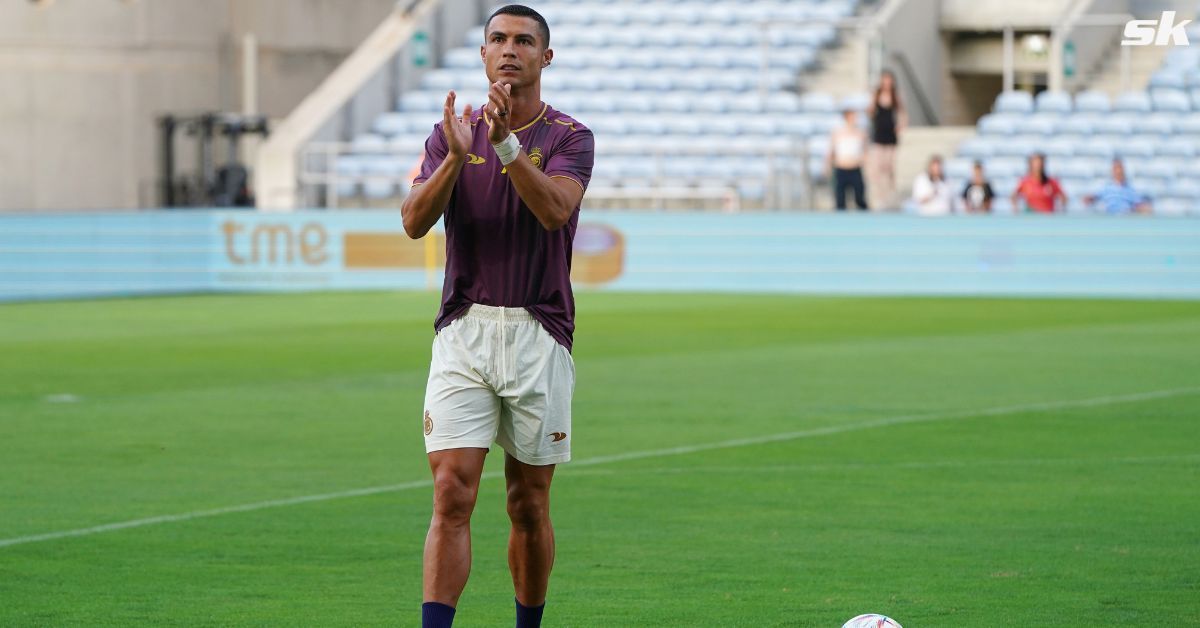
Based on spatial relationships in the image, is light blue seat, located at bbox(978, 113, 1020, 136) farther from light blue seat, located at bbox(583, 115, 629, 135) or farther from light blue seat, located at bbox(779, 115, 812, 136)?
light blue seat, located at bbox(583, 115, 629, 135)

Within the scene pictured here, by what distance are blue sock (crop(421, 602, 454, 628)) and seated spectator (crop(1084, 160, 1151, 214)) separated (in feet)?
74.6

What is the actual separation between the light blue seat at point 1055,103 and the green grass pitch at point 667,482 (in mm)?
12355

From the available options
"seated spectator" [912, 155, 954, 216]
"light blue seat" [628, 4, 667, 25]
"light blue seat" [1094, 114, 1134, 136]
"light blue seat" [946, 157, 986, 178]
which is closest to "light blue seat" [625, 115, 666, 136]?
"light blue seat" [628, 4, 667, 25]

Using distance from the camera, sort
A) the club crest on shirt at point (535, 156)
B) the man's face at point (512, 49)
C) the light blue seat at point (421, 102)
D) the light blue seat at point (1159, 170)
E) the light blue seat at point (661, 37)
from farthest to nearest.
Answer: the light blue seat at point (661, 37) < the light blue seat at point (421, 102) < the light blue seat at point (1159, 170) < the club crest on shirt at point (535, 156) < the man's face at point (512, 49)

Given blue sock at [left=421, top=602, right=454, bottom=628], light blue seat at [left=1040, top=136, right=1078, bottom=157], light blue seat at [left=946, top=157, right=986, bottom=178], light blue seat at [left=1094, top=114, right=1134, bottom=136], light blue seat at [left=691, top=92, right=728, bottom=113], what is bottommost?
light blue seat at [left=946, top=157, right=986, bottom=178]

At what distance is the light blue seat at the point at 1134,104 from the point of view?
102ft

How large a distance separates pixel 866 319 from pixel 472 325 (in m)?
16.5

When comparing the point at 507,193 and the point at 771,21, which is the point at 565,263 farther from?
the point at 771,21

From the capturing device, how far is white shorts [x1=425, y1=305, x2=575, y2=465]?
20.3 feet

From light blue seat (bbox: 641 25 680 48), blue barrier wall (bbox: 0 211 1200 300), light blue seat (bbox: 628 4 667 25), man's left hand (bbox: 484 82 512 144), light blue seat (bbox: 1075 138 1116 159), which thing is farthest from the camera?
light blue seat (bbox: 628 4 667 25)

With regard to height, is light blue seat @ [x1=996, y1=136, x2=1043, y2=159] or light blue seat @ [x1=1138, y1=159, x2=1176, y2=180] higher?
light blue seat @ [x1=996, y1=136, x2=1043, y2=159]

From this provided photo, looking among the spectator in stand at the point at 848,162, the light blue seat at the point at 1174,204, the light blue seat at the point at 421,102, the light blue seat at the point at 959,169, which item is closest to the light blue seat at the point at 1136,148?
the light blue seat at the point at 1174,204

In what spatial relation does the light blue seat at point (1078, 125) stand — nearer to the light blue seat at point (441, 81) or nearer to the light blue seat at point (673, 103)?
the light blue seat at point (673, 103)

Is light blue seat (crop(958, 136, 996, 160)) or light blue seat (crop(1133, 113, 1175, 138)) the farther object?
light blue seat (crop(958, 136, 996, 160))
